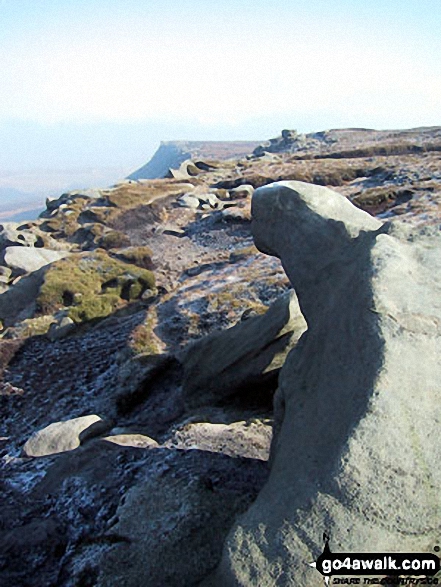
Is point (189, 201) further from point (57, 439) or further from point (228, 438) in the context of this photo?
point (228, 438)

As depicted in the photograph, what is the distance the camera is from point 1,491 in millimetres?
14383

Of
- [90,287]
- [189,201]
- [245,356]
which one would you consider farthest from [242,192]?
Answer: [245,356]

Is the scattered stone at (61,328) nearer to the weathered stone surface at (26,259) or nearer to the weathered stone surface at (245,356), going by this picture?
the weathered stone surface at (245,356)

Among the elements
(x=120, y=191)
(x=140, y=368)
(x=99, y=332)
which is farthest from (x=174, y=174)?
(x=140, y=368)

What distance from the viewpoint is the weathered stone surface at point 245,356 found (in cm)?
1494

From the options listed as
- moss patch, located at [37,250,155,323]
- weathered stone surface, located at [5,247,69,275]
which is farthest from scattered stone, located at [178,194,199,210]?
moss patch, located at [37,250,155,323]

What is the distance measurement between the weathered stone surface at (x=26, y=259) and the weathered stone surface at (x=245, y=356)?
92.1 feet

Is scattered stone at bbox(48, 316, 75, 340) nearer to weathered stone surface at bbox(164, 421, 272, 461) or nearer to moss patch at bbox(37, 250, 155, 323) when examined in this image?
moss patch at bbox(37, 250, 155, 323)

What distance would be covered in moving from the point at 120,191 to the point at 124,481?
6349 centimetres

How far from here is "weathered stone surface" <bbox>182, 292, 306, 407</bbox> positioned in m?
14.9

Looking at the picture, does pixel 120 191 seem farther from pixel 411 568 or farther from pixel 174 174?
pixel 411 568

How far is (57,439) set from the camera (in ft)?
53.3

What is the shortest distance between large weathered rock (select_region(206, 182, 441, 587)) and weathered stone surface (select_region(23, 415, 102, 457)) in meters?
9.26

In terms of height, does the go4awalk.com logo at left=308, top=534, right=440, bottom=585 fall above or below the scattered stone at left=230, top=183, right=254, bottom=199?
above
